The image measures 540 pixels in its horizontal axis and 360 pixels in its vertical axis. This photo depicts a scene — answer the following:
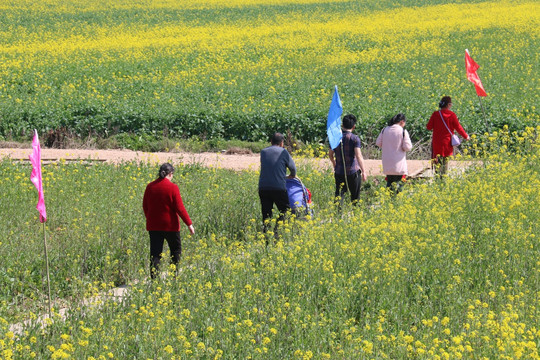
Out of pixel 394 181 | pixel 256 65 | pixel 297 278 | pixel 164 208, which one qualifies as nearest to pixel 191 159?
pixel 394 181

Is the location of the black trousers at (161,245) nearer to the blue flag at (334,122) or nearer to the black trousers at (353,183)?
the blue flag at (334,122)

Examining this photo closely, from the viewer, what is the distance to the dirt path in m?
14.6

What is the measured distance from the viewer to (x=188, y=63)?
26922 millimetres

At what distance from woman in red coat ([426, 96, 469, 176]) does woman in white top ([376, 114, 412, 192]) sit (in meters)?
0.93

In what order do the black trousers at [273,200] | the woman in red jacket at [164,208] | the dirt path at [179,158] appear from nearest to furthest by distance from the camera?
1. the woman in red jacket at [164,208]
2. the black trousers at [273,200]
3. the dirt path at [179,158]

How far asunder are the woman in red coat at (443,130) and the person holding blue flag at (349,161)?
1807mm

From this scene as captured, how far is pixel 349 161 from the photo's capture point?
36.1 feet

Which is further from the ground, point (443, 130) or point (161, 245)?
point (443, 130)

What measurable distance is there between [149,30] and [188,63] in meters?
10.5

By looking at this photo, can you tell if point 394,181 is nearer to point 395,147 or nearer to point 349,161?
point 395,147

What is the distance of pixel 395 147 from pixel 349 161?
904 millimetres

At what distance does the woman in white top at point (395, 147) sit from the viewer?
11492mm

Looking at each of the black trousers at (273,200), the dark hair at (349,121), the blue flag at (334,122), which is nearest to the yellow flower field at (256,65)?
the dark hair at (349,121)

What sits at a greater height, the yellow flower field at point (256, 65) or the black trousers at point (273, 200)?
the yellow flower field at point (256, 65)
